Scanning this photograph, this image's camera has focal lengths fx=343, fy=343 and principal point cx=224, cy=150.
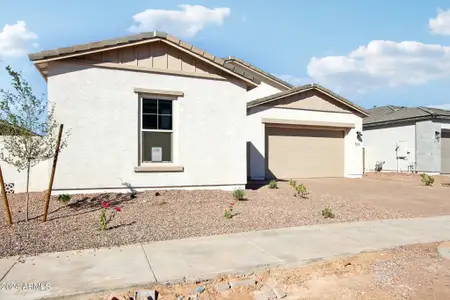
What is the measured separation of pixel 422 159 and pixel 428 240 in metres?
16.3

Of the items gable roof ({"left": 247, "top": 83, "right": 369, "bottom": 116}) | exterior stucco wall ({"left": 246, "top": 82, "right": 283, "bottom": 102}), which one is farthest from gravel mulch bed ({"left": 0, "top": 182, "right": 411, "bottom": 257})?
exterior stucco wall ({"left": 246, "top": 82, "right": 283, "bottom": 102})

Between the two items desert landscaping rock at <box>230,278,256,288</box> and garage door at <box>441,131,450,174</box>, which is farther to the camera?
garage door at <box>441,131,450,174</box>

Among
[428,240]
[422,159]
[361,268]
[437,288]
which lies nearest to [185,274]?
[361,268]

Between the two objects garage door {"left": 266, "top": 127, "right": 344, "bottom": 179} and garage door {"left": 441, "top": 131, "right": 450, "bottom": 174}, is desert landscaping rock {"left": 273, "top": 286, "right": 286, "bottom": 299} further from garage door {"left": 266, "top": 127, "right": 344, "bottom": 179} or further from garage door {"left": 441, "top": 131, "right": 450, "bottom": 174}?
garage door {"left": 441, "top": 131, "right": 450, "bottom": 174}

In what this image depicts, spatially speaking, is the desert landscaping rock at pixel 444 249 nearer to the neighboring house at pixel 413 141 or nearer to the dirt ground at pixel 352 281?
the dirt ground at pixel 352 281

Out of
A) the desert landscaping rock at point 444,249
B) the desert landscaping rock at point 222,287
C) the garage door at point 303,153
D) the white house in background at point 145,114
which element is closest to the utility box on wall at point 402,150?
the garage door at point 303,153

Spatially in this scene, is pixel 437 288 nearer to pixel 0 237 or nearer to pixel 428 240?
pixel 428 240

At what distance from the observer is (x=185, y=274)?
15.9 feet

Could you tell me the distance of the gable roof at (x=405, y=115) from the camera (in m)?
20.9

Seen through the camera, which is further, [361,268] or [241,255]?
[241,255]

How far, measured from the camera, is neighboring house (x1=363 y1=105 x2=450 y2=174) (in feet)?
68.7

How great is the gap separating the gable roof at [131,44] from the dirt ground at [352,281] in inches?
278

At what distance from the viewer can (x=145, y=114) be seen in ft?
33.5

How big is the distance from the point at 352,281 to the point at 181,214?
4.46m
